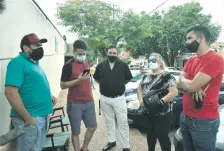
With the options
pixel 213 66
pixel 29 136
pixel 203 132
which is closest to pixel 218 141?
pixel 203 132

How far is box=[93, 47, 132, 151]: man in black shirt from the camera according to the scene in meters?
4.56

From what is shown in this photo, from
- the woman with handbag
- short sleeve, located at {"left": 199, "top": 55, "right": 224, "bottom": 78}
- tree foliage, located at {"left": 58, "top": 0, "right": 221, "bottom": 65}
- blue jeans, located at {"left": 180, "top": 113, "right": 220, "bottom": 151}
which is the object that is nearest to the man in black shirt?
the woman with handbag

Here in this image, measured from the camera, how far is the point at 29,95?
2.80 meters

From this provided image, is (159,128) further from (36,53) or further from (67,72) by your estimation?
(36,53)

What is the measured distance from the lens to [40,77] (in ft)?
9.55

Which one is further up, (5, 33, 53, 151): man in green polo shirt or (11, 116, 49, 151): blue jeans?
(5, 33, 53, 151): man in green polo shirt

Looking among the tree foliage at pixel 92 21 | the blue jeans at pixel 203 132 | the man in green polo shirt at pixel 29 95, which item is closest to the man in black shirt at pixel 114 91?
the man in green polo shirt at pixel 29 95

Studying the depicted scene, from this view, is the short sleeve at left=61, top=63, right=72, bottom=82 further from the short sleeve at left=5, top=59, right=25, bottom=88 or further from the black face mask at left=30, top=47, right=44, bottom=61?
the short sleeve at left=5, top=59, right=25, bottom=88

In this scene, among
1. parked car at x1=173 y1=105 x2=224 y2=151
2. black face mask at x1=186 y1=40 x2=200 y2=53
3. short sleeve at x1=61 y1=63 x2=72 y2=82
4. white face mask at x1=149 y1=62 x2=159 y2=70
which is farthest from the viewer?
short sleeve at x1=61 y1=63 x2=72 y2=82

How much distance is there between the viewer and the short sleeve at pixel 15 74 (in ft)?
8.49

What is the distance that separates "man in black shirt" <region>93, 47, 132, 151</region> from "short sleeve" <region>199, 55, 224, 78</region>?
2049 mm

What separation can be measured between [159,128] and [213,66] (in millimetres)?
1394

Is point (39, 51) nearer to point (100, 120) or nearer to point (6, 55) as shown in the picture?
point (6, 55)

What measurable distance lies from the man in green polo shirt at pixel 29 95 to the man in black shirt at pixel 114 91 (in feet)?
5.50
